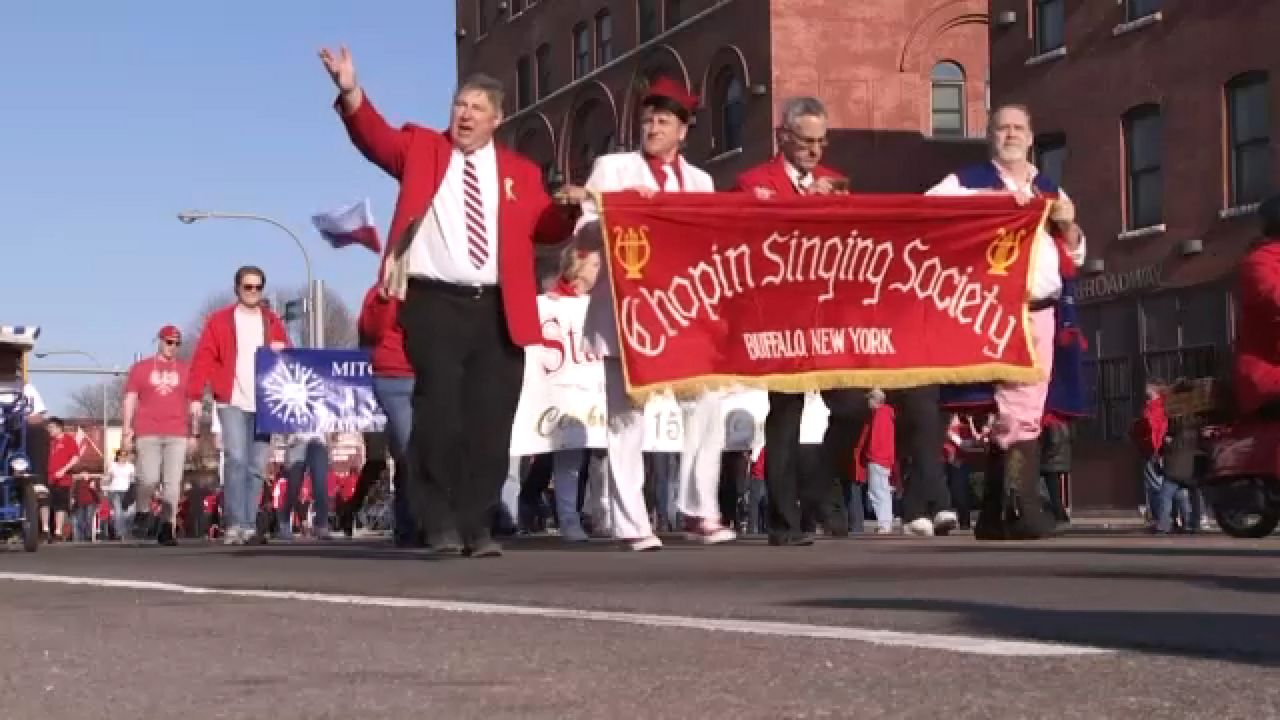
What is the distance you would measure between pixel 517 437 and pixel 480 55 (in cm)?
5618

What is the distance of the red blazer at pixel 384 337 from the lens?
15.5m

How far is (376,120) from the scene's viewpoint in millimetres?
11469

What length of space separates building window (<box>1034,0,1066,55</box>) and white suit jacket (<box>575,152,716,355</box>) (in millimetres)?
30269

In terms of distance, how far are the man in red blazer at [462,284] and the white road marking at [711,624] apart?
2340mm

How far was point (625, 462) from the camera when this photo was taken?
1257 centimetres

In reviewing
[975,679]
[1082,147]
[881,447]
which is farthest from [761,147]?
[975,679]

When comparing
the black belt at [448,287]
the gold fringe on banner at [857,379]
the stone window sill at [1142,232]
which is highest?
the stone window sill at [1142,232]

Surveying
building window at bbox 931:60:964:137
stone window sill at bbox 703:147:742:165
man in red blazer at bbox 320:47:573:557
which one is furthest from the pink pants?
building window at bbox 931:60:964:137

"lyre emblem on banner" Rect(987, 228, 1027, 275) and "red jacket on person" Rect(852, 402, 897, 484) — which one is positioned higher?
"lyre emblem on banner" Rect(987, 228, 1027, 275)

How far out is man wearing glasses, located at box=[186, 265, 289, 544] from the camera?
18.7 meters

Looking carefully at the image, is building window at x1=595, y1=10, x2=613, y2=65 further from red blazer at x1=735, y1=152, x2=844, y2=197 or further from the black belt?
the black belt

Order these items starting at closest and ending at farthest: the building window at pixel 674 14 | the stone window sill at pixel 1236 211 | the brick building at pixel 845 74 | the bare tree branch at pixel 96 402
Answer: the stone window sill at pixel 1236 211, the brick building at pixel 845 74, the building window at pixel 674 14, the bare tree branch at pixel 96 402

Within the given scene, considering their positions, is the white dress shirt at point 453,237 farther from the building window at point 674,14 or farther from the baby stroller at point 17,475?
the building window at point 674,14

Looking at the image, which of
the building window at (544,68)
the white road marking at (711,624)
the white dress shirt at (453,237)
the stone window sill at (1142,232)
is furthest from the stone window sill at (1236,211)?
the building window at (544,68)
